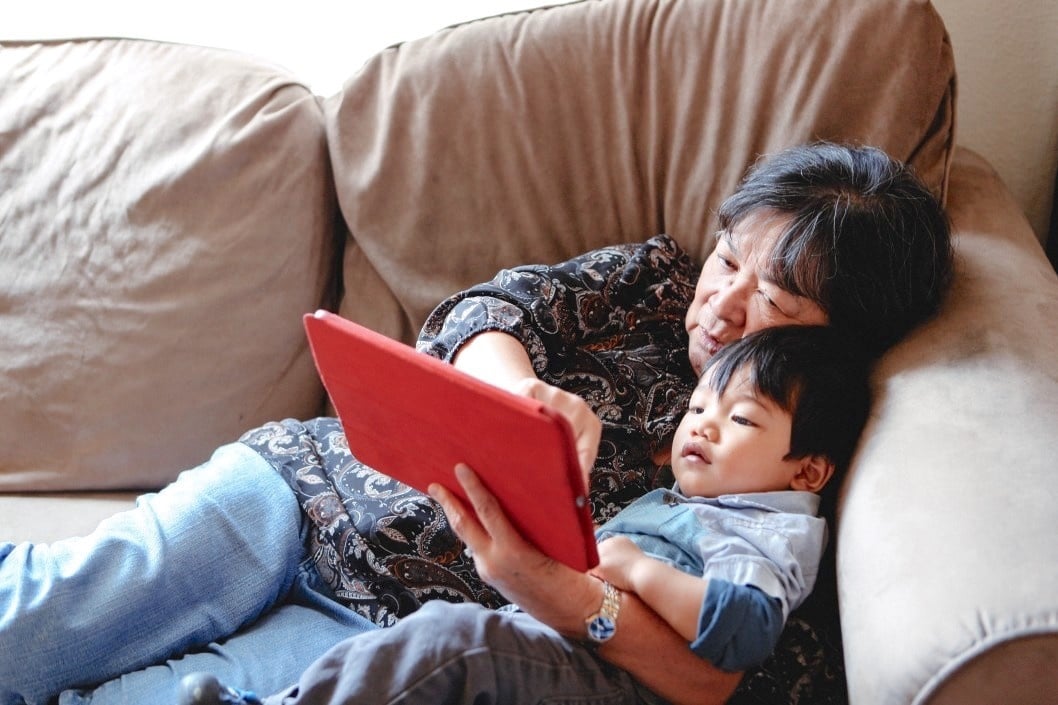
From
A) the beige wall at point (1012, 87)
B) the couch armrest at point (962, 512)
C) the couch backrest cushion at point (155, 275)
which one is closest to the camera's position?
the couch armrest at point (962, 512)

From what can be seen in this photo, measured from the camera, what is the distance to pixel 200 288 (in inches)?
59.4

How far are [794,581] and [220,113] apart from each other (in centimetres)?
110

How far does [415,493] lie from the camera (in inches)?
47.5

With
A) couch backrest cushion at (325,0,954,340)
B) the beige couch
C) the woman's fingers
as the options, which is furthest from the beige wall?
the woman's fingers

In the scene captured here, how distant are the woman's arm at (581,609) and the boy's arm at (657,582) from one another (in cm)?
2

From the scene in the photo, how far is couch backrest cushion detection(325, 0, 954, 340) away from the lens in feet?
4.71

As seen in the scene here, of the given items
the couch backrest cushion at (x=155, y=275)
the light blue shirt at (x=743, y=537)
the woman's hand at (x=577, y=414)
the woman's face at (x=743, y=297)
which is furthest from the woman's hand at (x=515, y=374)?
the couch backrest cushion at (x=155, y=275)

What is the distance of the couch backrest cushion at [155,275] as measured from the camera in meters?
1.50

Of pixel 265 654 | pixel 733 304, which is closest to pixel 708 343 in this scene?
pixel 733 304

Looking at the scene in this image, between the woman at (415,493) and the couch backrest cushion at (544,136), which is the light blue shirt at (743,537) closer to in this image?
the woman at (415,493)

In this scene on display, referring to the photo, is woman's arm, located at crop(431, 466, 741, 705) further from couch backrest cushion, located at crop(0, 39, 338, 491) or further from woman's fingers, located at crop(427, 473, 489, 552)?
couch backrest cushion, located at crop(0, 39, 338, 491)

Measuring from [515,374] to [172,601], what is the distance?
466 mm

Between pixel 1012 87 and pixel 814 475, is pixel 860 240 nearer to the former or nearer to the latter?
pixel 814 475

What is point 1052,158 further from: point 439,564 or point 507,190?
point 439,564
